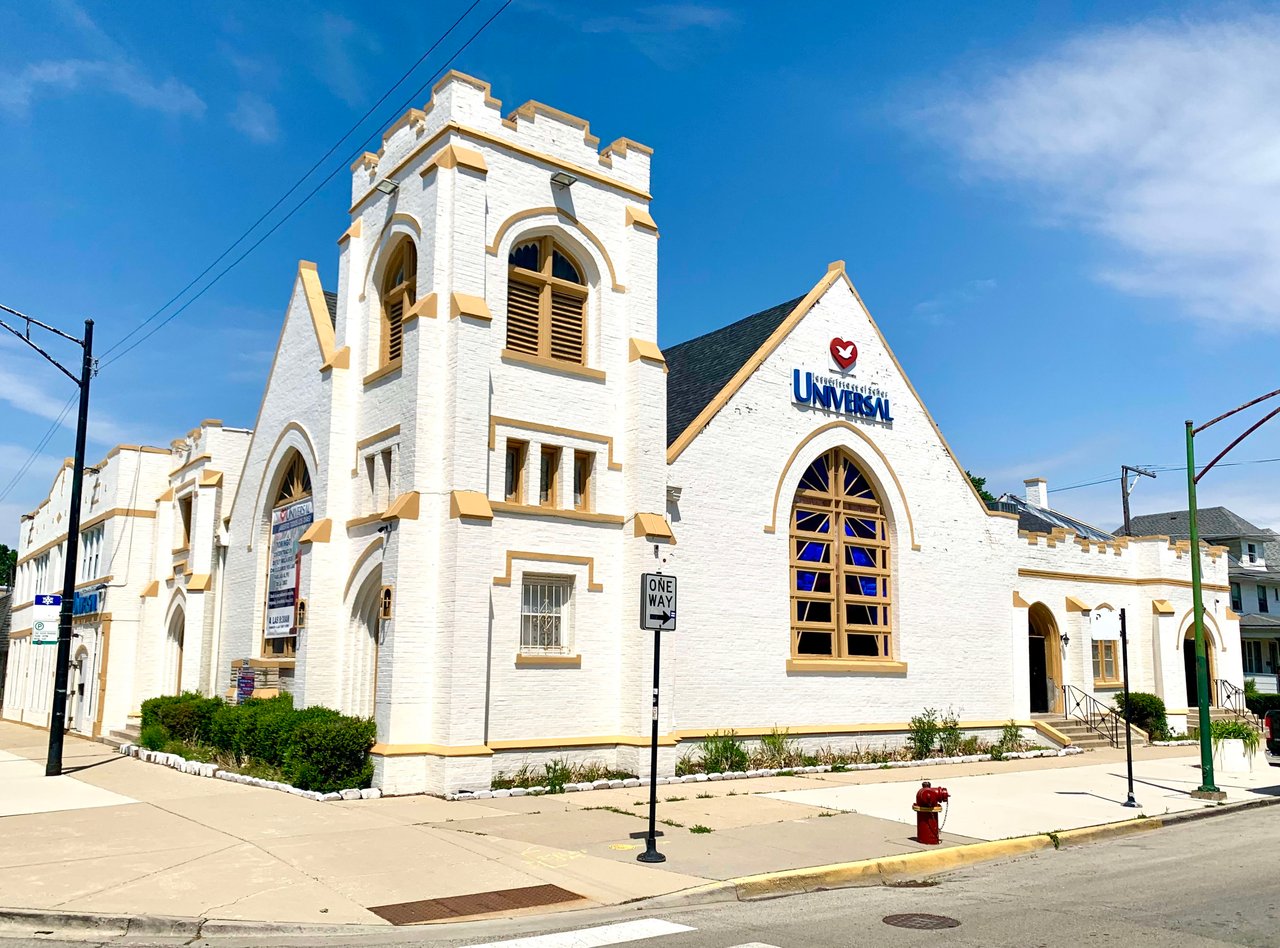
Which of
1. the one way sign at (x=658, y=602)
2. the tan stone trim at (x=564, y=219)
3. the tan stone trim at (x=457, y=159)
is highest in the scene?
the tan stone trim at (x=457, y=159)

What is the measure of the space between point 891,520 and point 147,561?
21.1 m

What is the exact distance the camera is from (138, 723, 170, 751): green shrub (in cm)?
2322

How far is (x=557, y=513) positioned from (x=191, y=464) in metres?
14.8

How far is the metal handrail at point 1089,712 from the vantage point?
28.7m

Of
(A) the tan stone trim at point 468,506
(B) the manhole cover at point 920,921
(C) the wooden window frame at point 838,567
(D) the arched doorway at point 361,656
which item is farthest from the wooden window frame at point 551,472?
(B) the manhole cover at point 920,921

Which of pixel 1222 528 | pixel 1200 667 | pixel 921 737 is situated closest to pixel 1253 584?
pixel 1222 528

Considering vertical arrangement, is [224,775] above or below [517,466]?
below

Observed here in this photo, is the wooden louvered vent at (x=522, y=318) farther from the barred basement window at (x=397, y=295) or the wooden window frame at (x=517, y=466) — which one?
the barred basement window at (x=397, y=295)

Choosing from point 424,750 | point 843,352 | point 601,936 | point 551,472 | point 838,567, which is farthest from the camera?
point 843,352

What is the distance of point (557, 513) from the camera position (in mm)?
18844

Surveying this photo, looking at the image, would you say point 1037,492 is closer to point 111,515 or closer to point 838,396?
point 838,396

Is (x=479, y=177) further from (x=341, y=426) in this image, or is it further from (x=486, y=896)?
(x=486, y=896)

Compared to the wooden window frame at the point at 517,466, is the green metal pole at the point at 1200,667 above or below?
below

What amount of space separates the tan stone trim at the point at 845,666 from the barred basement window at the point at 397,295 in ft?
32.5
